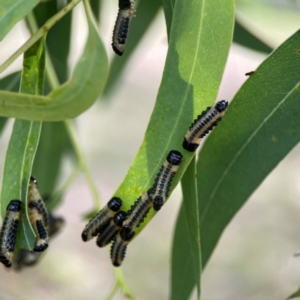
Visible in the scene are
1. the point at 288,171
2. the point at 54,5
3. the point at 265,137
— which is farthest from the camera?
the point at 288,171

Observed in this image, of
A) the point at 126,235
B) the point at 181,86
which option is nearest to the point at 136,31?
the point at 181,86

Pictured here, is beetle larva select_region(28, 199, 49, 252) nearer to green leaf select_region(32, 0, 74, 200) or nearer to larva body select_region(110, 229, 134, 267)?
larva body select_region(110, 229, 134, 267)

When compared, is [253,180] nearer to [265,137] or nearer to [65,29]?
[265,137]

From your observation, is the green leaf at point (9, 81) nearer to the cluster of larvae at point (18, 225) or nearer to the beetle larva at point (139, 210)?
the cluster of larvae at point (18, 225)

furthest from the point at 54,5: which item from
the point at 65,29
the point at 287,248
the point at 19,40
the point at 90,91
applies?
the point at 287,248

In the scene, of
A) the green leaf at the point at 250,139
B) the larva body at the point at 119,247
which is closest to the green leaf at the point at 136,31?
the green leaf at the point at 250,139

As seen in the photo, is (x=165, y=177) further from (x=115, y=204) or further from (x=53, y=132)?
(x=53, y=132)

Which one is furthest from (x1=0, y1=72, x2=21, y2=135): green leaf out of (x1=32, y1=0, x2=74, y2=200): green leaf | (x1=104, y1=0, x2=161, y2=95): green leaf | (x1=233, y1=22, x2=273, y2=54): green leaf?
(x1=233, y1=22, x2=273, y2=54): green leaf
